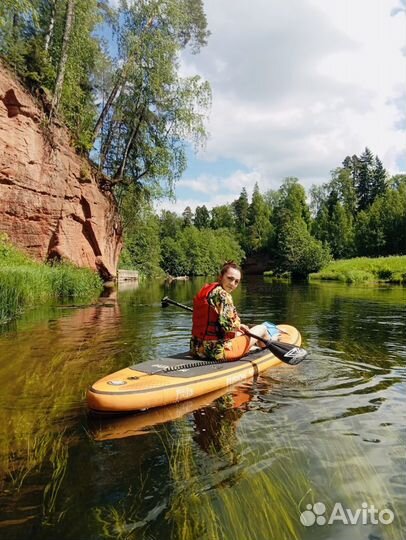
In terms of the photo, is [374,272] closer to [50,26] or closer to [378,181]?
[50,26]

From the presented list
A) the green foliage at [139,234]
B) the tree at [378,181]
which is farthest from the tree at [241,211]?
the green foliage at [139,234]

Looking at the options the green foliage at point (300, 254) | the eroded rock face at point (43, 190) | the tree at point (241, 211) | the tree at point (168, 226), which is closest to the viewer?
the eroded rock face at point (43, 190)

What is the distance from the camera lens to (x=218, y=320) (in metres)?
6.19

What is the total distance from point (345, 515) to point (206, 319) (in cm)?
340

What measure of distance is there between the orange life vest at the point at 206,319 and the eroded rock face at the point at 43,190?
14.5 m

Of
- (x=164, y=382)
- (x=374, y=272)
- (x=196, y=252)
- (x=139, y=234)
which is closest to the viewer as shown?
(x=164, y=382)

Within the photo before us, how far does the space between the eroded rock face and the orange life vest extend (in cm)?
1446

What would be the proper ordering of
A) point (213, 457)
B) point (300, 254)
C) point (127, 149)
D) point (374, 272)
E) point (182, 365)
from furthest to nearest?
point (300, 254) → point (374, 272) → point (127, 149) → point (182, 365) → point (213, 457)

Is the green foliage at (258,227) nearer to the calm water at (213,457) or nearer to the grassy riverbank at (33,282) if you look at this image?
the grassy riverbank at (33,282)

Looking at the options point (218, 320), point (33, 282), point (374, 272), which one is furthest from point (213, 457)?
point (374, 272)

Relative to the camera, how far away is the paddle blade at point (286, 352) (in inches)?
270

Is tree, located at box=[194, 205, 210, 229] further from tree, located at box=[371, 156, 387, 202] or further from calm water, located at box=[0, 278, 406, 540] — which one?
calm water, located at box=[0, 278, 406, 540]

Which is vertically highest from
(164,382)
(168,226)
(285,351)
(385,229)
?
(168,226)

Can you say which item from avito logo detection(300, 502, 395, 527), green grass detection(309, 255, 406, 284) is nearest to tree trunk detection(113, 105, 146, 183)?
green grass detection(309, 255, 406, 284)
